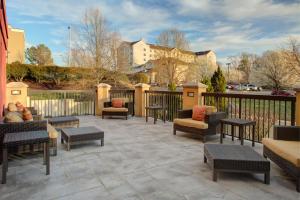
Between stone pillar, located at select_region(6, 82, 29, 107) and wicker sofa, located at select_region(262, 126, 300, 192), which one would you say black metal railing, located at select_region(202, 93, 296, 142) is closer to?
wicker sofa, located at select_region(262, 126, 300, 192)

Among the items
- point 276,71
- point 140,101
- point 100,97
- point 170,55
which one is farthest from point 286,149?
point 276,71

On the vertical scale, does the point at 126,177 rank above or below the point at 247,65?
below

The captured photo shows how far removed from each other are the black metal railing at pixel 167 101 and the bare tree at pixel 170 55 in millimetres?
13992

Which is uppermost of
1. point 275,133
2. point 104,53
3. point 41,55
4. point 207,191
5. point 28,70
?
point 41,55

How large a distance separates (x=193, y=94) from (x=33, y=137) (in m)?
4.34

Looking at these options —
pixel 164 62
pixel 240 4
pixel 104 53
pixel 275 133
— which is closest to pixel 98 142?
pixel 275 133

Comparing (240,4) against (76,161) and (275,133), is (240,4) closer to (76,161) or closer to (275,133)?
(275,133)

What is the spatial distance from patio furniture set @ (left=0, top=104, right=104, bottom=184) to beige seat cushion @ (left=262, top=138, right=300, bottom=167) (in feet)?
9.73

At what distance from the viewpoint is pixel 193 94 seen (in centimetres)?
614

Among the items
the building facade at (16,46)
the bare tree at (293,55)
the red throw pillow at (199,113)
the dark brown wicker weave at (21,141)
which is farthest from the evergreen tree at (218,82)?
the building facade at (16,46)

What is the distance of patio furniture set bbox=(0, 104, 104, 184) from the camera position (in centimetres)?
270

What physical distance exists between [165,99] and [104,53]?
412 inches

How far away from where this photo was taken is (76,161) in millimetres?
3486

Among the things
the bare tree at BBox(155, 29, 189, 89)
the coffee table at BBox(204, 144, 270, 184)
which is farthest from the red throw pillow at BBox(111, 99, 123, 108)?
the bare tree at BBox(155, 29, 189, 89)
